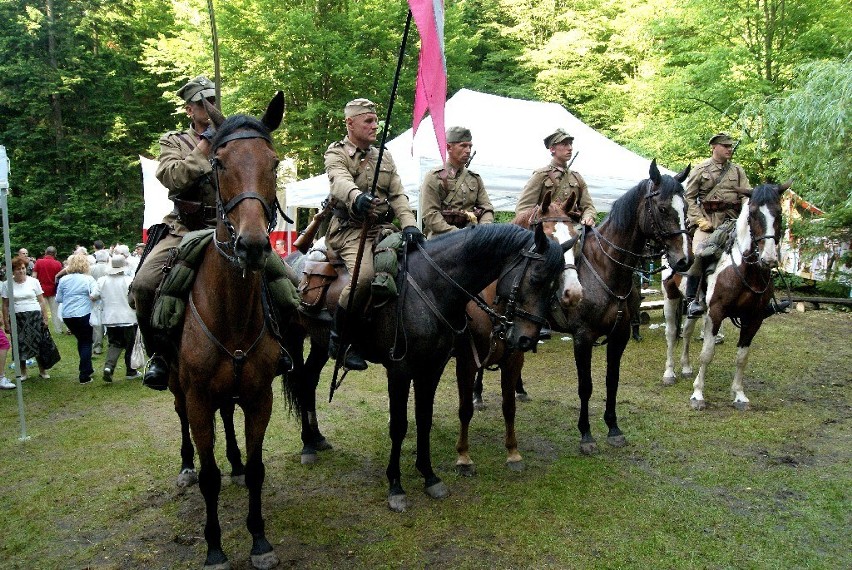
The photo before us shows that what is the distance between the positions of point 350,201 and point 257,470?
6.95 feet

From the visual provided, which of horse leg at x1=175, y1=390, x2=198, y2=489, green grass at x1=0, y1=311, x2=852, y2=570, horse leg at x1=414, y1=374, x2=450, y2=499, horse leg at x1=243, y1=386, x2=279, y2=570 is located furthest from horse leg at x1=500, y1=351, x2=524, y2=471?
horse leg at x1=175, y1=390, x2=198, y2=489

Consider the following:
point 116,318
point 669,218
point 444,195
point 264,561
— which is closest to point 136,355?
point 116,318

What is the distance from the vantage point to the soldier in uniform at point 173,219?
422cm

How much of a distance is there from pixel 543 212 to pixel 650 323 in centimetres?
986

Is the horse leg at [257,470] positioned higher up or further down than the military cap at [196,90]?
further down

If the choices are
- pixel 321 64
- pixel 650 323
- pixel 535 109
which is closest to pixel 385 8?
pixel 321 64

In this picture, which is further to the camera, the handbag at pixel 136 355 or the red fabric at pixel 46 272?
the red fabric at pixel 46 272

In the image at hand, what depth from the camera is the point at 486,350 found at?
217 inches

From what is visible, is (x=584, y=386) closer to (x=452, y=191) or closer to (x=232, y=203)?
(x=452, y=191)

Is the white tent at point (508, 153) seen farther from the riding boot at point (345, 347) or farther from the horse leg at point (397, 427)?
the horse leg at point (397, 427)

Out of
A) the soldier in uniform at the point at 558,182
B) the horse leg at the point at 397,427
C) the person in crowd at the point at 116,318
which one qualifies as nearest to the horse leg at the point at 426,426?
the horse leg at the point at 397,427

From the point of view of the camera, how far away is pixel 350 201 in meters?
4.86

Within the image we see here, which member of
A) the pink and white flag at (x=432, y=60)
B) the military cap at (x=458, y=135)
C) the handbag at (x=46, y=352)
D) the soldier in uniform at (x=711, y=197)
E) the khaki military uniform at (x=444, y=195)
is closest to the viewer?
the pink and white flag at (x=432, y=60)

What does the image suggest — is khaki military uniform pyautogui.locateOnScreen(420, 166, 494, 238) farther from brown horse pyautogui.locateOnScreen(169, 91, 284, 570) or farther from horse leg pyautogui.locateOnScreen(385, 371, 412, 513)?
brown horse pyautogui.locateOnScreen(169, 91, 284, 570)
